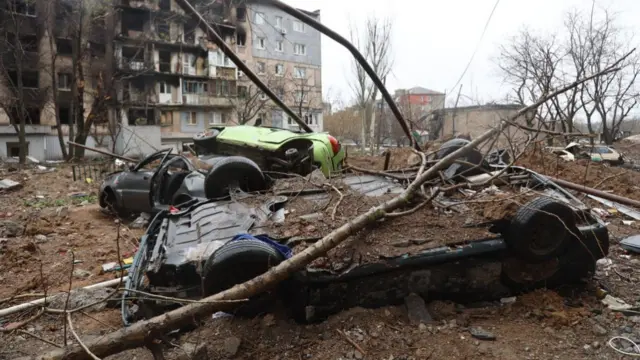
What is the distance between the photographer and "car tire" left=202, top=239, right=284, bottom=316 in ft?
9.30

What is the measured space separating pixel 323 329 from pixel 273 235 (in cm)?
80

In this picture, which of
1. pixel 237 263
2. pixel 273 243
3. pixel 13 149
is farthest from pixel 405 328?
pixel 13 149

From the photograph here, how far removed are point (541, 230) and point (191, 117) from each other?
3015 centimetres

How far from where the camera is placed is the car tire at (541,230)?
335 cm

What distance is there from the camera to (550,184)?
4.31 meters

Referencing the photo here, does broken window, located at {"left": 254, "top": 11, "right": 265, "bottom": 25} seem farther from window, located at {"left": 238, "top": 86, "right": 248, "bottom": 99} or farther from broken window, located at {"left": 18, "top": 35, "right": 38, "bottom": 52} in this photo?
broken window, located at {"left": 18, "top": 35, "right": 38, "bottom": 52}

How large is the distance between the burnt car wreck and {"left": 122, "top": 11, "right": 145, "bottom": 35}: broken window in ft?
92.7

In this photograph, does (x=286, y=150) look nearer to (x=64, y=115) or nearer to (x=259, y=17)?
(x=259, y=17)

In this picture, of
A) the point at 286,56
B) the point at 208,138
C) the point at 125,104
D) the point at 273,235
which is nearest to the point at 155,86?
the point at 125,104

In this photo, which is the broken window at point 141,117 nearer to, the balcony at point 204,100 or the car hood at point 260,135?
the balcony at point 204,100

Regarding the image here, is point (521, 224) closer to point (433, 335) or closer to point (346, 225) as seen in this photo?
point (433, 335)

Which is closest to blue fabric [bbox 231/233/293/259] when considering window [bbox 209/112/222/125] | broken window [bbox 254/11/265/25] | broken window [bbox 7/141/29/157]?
broken window [bbox 254/11/265/25]

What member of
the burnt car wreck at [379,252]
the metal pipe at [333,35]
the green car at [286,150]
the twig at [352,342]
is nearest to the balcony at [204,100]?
the green car at [286,150]

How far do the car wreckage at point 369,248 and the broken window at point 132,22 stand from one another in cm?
2754
